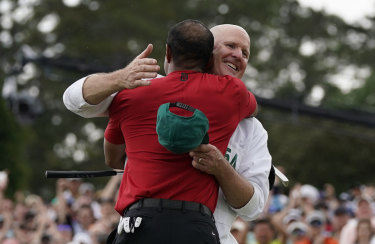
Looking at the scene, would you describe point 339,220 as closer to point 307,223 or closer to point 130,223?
point 307,223

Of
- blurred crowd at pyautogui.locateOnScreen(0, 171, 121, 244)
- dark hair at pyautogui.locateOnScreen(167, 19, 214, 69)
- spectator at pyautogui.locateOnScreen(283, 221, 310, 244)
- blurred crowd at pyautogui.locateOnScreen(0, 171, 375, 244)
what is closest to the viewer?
dark hair at pyautogui.locateOnScreen(167, 19, 214, 69)

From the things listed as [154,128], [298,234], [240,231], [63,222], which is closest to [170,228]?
[154,128]

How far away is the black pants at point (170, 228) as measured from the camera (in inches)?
133

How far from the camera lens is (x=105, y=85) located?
11.2 ft

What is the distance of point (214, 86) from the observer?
347cm

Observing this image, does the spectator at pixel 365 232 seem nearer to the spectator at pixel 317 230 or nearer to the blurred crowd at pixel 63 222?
the spectator at pixel 317 230

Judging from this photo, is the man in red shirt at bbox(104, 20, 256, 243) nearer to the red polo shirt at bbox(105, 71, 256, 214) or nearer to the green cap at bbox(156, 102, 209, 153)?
the red polo shirt at bbox(105, 71, 256, 214)

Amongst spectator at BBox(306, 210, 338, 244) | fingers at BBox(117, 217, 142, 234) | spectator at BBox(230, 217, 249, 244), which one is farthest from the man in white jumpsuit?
spectator at BBox(306, 210, 338, 244)

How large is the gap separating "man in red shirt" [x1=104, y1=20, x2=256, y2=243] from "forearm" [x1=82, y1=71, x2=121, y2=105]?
11cm

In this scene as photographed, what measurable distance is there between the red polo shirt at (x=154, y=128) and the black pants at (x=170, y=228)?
7 cm

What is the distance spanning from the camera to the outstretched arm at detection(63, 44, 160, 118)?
3349mm

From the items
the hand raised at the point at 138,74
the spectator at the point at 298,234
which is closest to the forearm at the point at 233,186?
the hand raised at the point at 138,74

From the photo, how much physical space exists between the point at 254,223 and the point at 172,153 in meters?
7.24

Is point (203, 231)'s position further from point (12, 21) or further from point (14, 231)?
point (12, 21)
